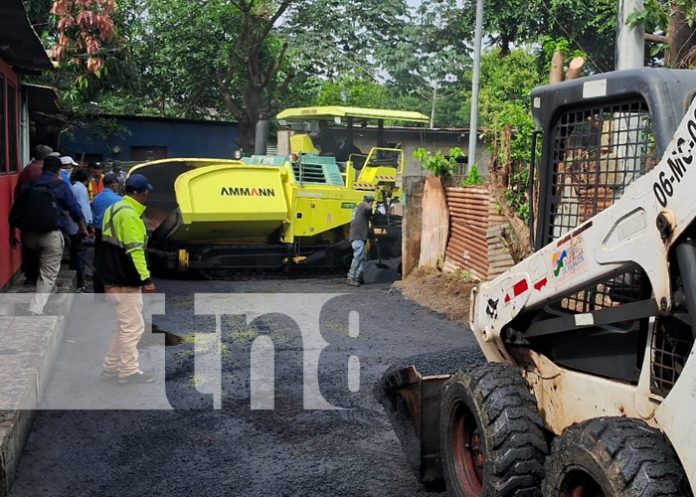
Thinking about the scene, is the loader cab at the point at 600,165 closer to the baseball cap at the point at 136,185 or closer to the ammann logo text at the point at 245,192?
the baseball cap at the point at 136,185

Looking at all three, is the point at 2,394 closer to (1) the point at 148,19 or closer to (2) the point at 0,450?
(2) the point at 0,450

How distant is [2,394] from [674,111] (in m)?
4.45

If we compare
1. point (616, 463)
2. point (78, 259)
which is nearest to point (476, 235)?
point (78, 259)

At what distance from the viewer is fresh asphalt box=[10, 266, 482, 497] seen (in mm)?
5062

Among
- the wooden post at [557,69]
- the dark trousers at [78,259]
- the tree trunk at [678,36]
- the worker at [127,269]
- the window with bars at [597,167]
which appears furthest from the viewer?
the dark trousers at [78,259]

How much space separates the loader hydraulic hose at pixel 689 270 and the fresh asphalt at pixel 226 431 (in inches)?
101

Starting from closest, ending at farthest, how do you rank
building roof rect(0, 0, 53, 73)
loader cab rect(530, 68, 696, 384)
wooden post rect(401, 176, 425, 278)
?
loader cab rect(530, 68, 696, 384)
building roof rect(0, 0, 53, 73)
wooden post rect(401, 176, 425, 278)

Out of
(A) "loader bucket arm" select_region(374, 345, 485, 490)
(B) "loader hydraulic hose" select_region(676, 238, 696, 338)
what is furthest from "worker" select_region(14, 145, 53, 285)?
(B) "loader hydraulic hose" select_region(676, 238, 696, 338)

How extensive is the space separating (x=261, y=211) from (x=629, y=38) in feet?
21.7

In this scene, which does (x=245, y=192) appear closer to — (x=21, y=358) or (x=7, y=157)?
(x=7, y=157)

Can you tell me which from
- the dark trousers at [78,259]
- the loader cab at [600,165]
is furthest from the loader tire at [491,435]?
the dark trousers at [78,259]

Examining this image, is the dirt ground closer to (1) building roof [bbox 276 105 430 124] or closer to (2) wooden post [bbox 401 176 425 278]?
(2) wooden post [bbox 401 176 425 278]

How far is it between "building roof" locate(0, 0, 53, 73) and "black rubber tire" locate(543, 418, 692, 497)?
19.0 ft

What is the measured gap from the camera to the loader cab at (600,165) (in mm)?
3209
